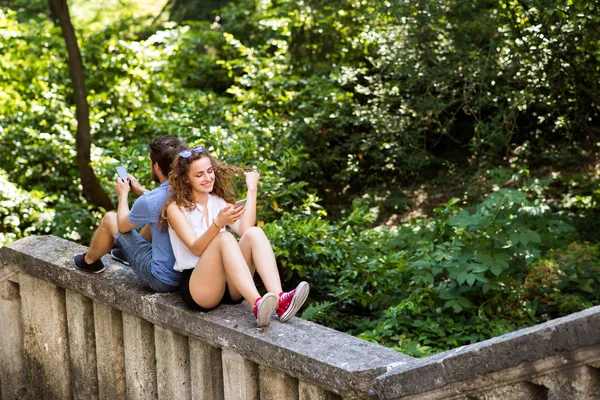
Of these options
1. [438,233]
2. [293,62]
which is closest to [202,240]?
[438,233]

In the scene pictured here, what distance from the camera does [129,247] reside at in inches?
186

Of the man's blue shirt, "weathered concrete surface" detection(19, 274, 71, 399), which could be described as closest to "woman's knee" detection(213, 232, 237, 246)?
the man's blue shirt

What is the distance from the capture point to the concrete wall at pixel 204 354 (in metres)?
2.70

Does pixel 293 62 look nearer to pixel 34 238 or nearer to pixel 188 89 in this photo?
pixel 188 89

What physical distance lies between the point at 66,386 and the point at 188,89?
8.14 metres

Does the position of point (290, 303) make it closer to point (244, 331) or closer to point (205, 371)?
point (244, 331)

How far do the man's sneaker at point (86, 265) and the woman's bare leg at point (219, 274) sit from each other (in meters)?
0.83

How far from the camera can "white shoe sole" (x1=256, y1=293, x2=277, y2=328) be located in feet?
12.2

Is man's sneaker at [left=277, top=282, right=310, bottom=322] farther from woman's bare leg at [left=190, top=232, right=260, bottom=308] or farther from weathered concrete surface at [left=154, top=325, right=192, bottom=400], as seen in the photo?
weathered concrete surface at [left=154, top=325, right=192, bottom=400]

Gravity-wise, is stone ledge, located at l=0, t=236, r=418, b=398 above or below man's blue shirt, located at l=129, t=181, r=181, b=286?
below

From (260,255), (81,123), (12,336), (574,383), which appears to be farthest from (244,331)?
(81,123)

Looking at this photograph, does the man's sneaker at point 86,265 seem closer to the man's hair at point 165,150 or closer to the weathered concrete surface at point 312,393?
the man's hair at point 165,150

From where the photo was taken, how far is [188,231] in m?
4.25

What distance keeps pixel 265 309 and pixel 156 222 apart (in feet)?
3.47
